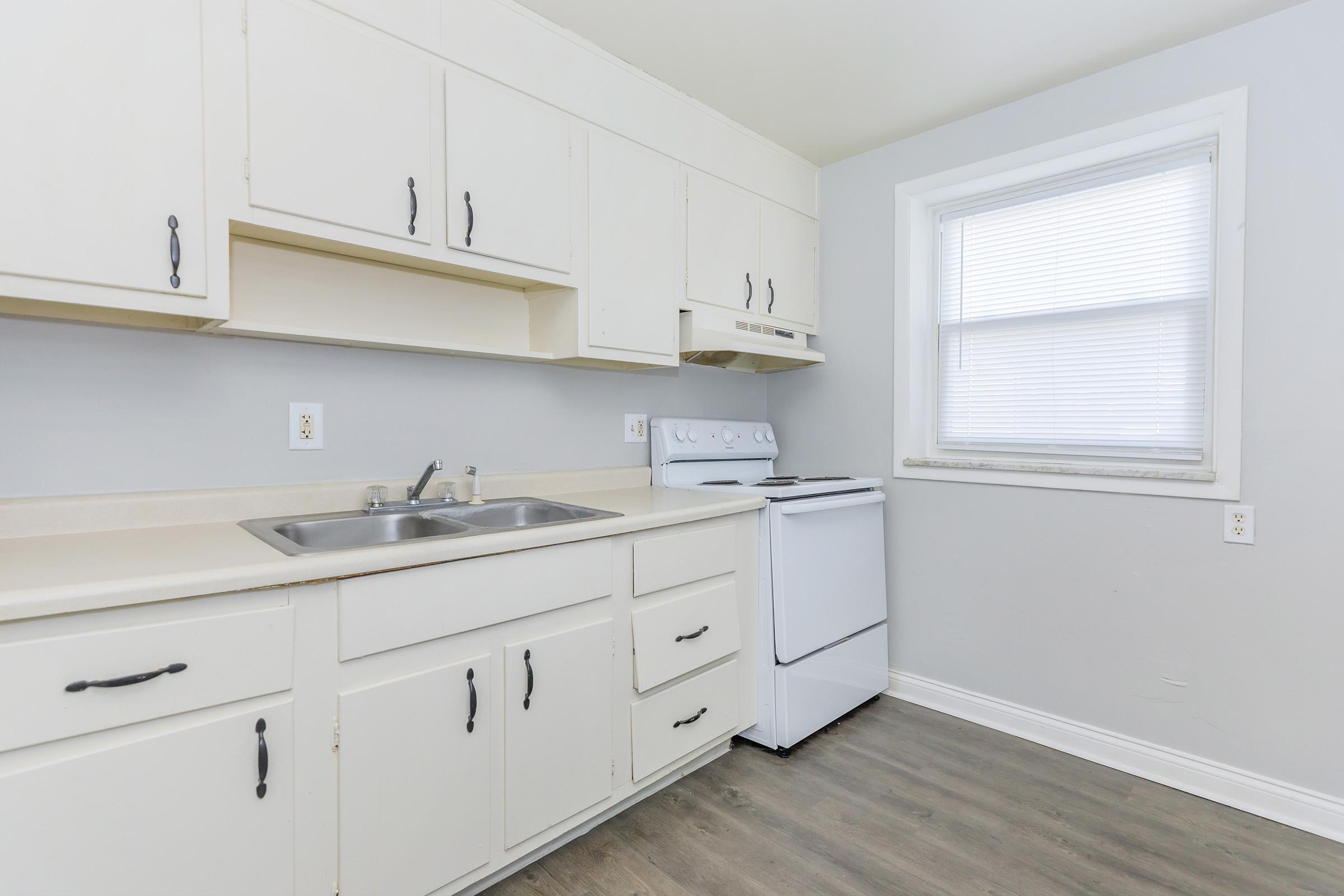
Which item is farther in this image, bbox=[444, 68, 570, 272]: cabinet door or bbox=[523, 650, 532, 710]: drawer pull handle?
bbox=[444, 68, 570, 272]: cabinet door

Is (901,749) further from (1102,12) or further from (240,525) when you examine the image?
(1102,12)

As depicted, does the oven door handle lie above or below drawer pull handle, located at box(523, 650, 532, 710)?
above

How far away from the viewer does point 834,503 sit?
8.06 ft

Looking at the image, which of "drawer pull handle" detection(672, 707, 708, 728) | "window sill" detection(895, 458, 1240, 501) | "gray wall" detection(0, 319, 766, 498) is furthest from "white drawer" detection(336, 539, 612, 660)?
"window sill" detection(895, 458, 1240, 501)

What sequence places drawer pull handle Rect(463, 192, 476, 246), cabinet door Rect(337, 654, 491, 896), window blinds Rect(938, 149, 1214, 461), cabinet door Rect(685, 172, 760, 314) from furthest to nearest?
cabinet door Rect(685, 172, 760, 314)
window blinds Rect(938, 149, 1214, 461)
drawer pull handle Rect(463, 192, 476, 246)
cabinet door Rect(337, 654, 491, 896)

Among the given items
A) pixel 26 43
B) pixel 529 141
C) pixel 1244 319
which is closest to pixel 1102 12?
pixel 1244 319

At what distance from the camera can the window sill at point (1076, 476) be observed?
2.08 metres

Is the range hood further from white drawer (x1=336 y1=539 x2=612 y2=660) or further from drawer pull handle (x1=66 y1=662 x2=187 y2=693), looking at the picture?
drawer pull handle (x1=66 y1=662 x2=187 y2=693)

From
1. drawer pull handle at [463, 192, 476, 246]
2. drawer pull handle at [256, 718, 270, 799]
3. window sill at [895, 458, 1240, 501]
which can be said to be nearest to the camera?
drawer pull handle at [256, 718, 270, 799]

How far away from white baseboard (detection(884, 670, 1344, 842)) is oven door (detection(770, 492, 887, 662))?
41 cm

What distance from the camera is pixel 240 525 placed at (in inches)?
62.2

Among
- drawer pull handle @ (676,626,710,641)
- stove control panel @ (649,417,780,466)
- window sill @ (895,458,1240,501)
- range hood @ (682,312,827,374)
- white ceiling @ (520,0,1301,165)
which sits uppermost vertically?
white ceiling @ (520,0,1301,165)

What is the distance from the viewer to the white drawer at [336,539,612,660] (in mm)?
1291

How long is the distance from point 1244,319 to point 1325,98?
2.12ft
